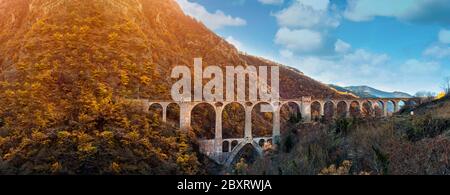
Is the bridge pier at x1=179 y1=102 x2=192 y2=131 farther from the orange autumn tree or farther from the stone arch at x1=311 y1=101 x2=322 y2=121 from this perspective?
the stone arch at x1=311 y1=101 x2=322 y2=121

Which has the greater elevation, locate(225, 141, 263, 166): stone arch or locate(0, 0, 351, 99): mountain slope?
locate(0, 0, 351, 99): mountain slope

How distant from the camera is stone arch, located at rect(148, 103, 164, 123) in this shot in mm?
50000

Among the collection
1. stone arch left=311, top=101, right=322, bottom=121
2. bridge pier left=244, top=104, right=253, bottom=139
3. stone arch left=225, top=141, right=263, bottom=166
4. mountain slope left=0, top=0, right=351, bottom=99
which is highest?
mountain slope left=0, top=0, right=351, bottom=99

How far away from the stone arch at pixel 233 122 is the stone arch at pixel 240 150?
661 centimetres

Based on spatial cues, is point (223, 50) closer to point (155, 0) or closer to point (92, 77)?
point (155, 0)

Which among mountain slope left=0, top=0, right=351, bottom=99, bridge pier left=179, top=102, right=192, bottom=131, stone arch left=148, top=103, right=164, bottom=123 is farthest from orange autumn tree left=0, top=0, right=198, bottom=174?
bridge pier left=179, top=102, right=192, bottom=131

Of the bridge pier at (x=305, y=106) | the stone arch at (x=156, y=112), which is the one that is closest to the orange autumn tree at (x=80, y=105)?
the stone arch at (x=156, y=112)

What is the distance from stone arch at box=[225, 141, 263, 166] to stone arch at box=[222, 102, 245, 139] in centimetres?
661

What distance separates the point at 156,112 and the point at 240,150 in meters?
14.8

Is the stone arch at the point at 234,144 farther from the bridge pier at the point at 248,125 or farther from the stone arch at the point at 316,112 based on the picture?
the stone arch at the point at 316,112

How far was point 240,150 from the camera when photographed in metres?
60.3

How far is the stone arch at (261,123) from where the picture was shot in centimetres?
7081
